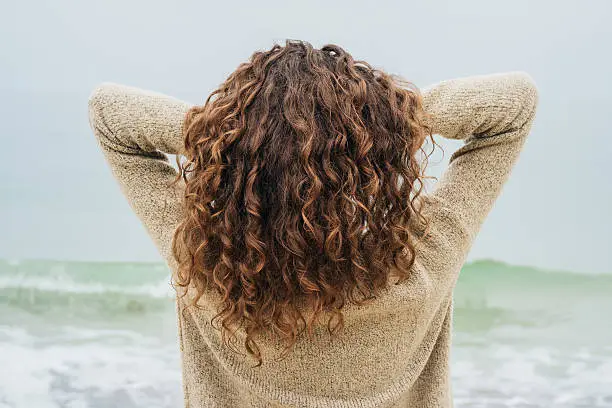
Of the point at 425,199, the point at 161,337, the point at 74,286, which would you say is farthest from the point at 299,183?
the point at 74,286

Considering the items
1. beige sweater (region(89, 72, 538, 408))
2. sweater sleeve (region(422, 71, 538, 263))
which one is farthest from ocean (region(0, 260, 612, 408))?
sweater sleeve (region(422, 71, 538, 263))

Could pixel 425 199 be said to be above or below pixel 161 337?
above

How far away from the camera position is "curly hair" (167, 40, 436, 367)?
807 mm

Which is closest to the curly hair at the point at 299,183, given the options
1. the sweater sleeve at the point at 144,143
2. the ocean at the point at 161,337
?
the sweater sleeve at the point at 144,143

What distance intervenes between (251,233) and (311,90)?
197 millimetres

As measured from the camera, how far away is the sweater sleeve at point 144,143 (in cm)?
95

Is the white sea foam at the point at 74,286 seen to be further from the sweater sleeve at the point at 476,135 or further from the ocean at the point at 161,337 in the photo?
the sweater sleeve at the point at 476,135

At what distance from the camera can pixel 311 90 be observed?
822mm

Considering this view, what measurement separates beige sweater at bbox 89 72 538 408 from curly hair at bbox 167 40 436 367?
2.8 inches

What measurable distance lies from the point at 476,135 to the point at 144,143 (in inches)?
19.6

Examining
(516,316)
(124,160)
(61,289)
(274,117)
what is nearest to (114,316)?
(61,289)

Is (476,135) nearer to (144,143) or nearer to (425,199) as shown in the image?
(425,199)

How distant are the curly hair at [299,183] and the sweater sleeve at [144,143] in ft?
0.21

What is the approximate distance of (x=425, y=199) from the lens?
3.11ft
